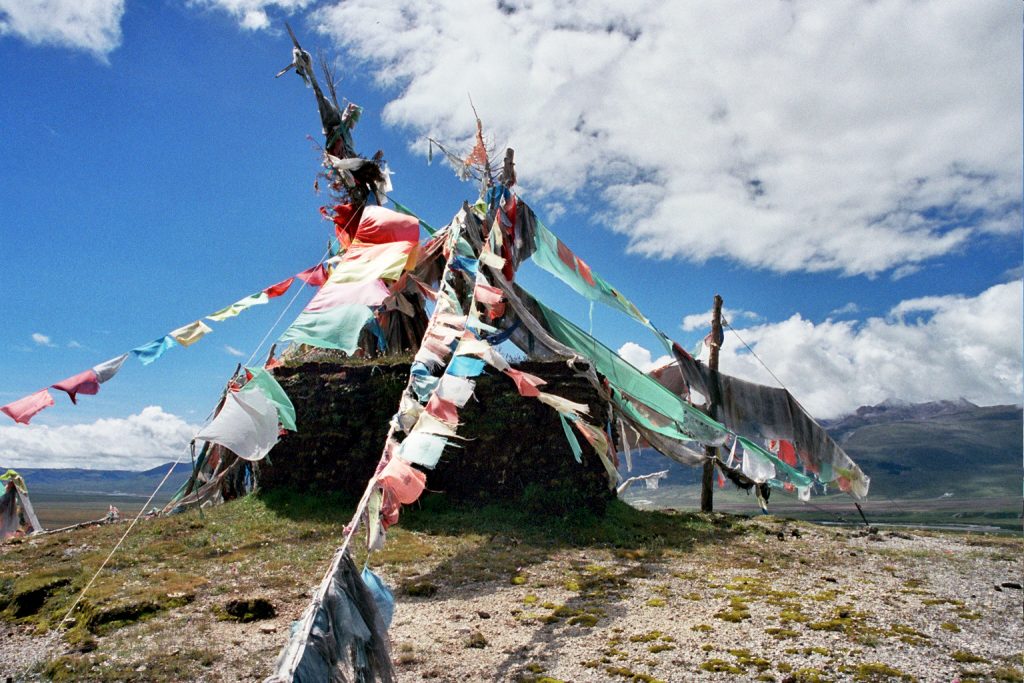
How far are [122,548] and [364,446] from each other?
418cm

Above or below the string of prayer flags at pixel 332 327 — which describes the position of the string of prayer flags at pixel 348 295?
above

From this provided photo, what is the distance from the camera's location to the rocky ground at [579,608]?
5469mm

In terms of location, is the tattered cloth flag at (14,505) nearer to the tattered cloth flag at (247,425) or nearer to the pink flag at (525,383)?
the tattered cloth flag at (247,425)

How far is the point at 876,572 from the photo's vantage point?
962 cm

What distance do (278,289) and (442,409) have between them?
4793 mm

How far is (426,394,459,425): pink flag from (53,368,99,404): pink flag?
12.1ft

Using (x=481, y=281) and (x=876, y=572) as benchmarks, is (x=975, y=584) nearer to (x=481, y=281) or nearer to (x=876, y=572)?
(x=876, y=572)

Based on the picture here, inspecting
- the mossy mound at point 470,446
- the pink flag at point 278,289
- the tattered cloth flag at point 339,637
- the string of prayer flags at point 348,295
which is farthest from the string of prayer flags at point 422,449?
the mossy mound at point 470,446

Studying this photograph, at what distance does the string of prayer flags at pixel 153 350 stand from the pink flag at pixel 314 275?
262 centimetres

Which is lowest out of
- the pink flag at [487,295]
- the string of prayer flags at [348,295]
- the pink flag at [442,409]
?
the pink flag at [442,409]

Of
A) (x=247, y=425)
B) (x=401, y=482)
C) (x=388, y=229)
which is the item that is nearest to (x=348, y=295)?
(x=247, y=425)

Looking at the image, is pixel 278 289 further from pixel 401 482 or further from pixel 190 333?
pixel 401 482

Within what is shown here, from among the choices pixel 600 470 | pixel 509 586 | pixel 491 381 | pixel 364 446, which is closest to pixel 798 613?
pixel 509 586

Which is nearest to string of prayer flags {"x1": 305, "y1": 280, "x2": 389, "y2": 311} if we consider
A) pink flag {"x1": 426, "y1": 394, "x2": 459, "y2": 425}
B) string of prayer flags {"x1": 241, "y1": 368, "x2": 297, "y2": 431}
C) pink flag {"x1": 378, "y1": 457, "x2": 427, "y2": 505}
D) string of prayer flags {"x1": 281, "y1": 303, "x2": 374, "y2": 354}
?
string of prayer flags {"x1": 281, "y1": 303, "x2": 374, "y2": 354}
